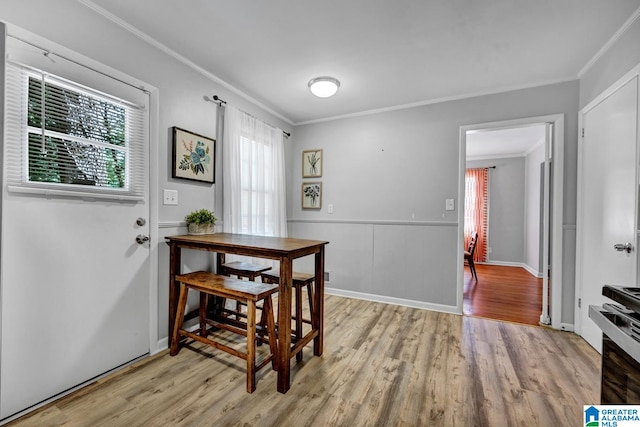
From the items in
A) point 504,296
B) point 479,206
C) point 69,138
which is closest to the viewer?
point 69,138

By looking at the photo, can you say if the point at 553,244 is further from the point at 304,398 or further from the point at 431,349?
the point at 304,398

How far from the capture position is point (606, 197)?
2062mm

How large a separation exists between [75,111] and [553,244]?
393 cm

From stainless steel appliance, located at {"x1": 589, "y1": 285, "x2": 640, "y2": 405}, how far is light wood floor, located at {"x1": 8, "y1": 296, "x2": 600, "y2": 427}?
77cm

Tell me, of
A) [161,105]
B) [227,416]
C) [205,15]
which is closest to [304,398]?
[227,416]

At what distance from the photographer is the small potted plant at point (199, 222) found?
224cm

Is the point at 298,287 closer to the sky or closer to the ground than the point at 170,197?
closer to the ground

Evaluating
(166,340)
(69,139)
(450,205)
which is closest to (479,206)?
(450,205)

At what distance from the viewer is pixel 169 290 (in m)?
2.14

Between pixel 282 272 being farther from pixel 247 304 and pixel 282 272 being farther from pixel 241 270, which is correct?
pixel 241 270

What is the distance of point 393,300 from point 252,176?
2200 mm

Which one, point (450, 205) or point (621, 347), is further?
point (450, 205)

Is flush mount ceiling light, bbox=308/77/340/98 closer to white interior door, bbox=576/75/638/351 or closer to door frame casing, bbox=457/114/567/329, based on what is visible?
door frame casing, bbox=457/114/567/329

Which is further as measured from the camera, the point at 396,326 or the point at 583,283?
the point at 396,326
